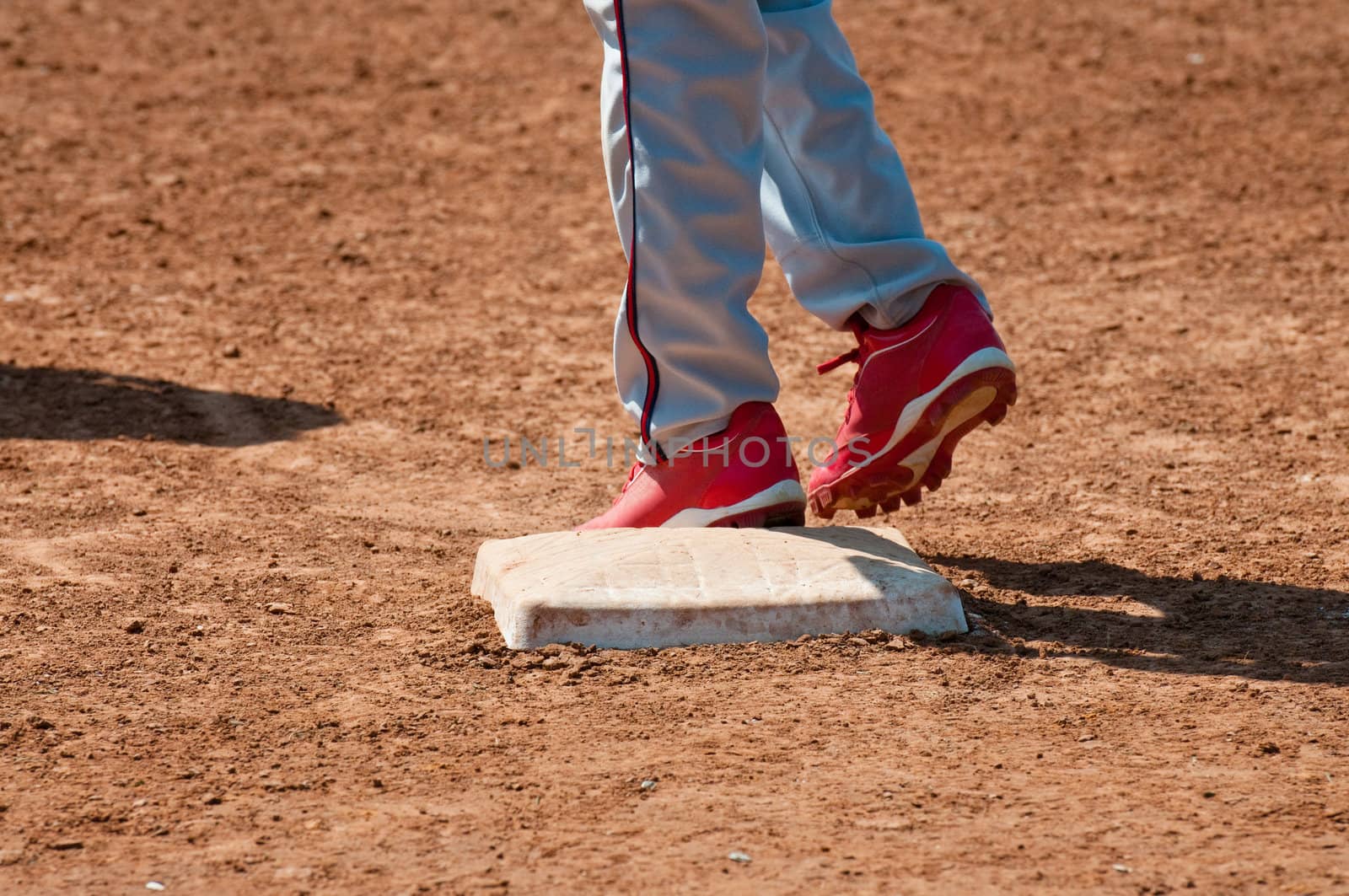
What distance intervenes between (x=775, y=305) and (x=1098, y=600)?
204 cm

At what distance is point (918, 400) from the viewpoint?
91.7 inches

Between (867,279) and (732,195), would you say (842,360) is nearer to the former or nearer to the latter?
(867,279)

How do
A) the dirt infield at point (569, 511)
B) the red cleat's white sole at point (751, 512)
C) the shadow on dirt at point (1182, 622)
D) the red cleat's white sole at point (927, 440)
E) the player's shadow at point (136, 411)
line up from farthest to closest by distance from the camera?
the player's shadow at point (136, 411) < the red cleat's white sole at point (751, 512) < the red cleat's white sole at point (927, 440) < the shadow on dirt at point (1182, 622) < the dirt infield at point (569, 511)

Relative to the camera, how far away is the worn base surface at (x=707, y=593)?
2184mm

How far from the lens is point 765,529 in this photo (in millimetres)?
2430

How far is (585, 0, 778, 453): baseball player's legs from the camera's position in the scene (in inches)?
86.7

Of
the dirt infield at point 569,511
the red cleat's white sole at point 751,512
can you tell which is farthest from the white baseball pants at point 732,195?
the dirt infield at point 569,511

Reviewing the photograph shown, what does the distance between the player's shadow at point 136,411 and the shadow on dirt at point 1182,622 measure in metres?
1.63

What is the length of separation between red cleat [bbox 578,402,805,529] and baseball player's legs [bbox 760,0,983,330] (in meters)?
0.22

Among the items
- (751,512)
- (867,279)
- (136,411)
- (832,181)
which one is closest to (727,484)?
(751,512)

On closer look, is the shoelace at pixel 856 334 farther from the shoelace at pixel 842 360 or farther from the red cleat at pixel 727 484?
the red cleat at pixel 727 484

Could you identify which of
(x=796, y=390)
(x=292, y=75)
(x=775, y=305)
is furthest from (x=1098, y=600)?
(x=292, y=75)

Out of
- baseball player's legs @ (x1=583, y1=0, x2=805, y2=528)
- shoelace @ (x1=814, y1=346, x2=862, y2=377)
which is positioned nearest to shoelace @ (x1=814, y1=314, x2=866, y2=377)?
shoelace @ (x1=814, y1=346, x2=862, y2=377)

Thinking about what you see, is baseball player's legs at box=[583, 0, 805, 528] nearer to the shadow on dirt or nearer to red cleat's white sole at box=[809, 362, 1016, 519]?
red cleat's white sole at box=[809, 362, 1016, 519]
